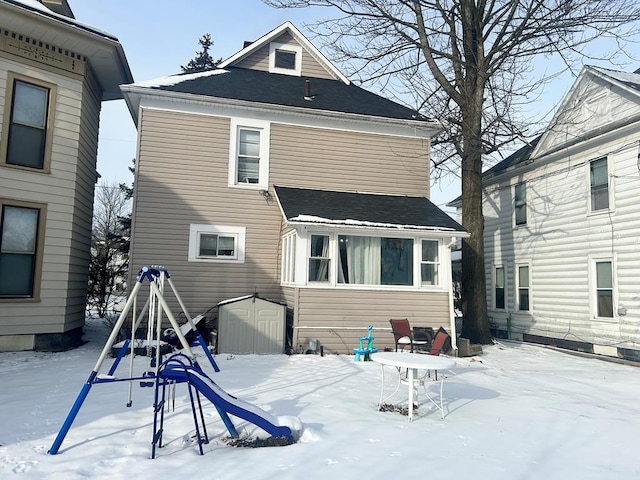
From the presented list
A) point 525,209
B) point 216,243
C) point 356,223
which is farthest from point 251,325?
point 525,209

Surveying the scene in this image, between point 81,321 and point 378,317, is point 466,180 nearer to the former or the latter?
point 378,317

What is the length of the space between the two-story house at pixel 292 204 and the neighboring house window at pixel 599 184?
435cm

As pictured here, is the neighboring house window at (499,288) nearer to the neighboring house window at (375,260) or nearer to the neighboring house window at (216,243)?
the neighboring house window at (375,260)

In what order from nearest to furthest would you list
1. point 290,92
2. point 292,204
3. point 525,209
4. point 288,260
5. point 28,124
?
point 28,124, point 292,204, point 288,260, point 290,92, point 525,209

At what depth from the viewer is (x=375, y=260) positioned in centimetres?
1112

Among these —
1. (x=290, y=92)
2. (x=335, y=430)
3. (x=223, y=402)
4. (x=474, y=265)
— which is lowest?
(x=335, y=430)

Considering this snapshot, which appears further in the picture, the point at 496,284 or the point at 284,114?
the point at 496,284

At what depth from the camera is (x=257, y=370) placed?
27.3ft

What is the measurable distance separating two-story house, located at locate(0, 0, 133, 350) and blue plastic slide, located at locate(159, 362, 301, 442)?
654cm

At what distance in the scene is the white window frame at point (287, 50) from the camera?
47.4ft

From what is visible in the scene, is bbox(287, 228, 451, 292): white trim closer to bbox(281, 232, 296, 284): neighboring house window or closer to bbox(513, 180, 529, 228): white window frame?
bbox(281, 232, 296, 284): neighboring house window

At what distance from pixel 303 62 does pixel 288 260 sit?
7235 millimetres

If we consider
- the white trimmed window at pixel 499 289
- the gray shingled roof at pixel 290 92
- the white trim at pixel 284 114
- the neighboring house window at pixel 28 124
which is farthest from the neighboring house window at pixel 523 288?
the neighboring house window at pixel 28 124

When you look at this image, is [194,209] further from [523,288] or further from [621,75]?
[621,75]
